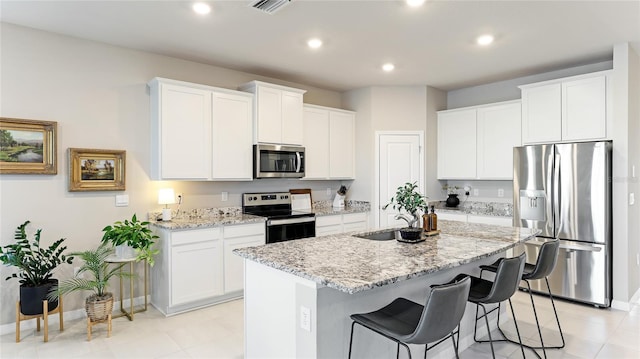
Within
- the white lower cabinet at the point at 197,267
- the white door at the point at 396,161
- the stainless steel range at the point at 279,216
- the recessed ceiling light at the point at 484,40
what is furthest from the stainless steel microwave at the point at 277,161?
the recessed ceiling light at the point at 484,40

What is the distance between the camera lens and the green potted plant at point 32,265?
10.1ft

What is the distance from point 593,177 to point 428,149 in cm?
212

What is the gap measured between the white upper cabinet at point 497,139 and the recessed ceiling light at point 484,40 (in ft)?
4.76

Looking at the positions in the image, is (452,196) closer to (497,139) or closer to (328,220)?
(497,139)

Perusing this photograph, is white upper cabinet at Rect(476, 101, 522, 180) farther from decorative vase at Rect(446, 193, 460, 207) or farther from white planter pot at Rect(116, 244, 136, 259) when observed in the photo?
white planter pot at Rect(116, 244, 136, 259)

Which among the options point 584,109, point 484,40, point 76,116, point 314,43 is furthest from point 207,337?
point 584,109

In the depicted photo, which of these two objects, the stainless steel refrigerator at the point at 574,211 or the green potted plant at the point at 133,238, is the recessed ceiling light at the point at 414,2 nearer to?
the stainless steel refrigerator at the point at 574,211

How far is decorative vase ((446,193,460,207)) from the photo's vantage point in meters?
5.58

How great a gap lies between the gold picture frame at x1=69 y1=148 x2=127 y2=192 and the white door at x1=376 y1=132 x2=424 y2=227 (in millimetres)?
3387

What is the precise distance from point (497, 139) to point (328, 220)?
8.27 feet

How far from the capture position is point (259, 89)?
176 inches

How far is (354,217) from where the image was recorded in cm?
534

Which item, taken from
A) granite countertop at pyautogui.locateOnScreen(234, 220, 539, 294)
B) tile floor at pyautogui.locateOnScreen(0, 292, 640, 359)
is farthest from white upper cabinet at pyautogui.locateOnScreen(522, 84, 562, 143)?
tile floor at pyautogui.locateOnScreen(0, 292, 640, 359)

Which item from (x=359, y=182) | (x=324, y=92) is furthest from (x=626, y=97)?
(x=324, y=92)
